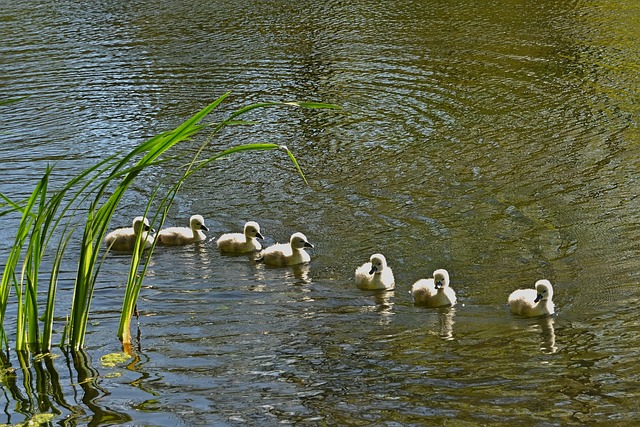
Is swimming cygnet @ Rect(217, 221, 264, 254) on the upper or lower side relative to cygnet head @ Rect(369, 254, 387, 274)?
upper

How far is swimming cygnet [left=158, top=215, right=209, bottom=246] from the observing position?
991 cm

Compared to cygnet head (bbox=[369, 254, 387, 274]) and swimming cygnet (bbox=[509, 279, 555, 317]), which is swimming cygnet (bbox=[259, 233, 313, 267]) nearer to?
cygnet head (bbox=[369, 254, 387, 274])

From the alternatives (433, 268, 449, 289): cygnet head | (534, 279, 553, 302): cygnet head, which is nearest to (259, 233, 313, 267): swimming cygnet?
(433, 268, 449, 289): cygnet head

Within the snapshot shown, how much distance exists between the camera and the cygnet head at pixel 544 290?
7859 mm

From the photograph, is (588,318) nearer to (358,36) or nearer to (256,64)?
(256,64)

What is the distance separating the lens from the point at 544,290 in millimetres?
7891

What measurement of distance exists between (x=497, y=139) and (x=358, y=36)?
670 cm

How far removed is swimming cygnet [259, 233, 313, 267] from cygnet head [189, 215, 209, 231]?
0.89 metres

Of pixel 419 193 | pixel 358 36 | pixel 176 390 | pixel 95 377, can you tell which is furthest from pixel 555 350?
pixel 358 36

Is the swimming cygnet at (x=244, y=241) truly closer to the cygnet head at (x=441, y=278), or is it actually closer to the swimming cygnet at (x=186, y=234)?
the swimming cygnet at (x=186, y=234)

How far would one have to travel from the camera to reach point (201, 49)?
1842cm

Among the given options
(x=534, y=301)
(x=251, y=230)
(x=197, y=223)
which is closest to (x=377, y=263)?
(x=534, y=301)

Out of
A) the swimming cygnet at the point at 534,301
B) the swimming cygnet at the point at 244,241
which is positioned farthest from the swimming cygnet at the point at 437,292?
the swimming cygnet at the point at 244,241

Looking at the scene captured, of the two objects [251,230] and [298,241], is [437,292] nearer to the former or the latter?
[298,241]
